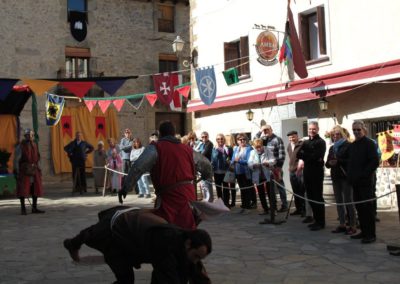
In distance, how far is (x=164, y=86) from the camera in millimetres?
14125

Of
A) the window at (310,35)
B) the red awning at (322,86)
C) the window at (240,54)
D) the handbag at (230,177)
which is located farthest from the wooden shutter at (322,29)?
the handbag at (230,177)

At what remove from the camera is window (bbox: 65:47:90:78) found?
23859 millimetres

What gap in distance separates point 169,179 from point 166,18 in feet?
76.3

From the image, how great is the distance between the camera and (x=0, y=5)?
2206 centimetres

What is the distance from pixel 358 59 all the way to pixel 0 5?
16936 mm

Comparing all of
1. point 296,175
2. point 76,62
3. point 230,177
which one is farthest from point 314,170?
point 76,62

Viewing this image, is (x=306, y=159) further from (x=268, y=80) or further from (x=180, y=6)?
(x=180, y=6)

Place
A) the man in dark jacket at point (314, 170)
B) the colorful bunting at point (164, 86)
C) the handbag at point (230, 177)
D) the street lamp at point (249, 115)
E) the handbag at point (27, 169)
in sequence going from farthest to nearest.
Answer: the street lamp at point (249, 115) → the colorful bunting at point (164, 86) → the handbag at point (230, 177) → the handbag at point (27, 169) → the man in dark jacket at point (314, 170)

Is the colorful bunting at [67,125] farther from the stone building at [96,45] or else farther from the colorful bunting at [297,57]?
the colorful bunting at [297,57]

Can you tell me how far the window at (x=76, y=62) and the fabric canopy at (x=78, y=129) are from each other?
5.68 ft

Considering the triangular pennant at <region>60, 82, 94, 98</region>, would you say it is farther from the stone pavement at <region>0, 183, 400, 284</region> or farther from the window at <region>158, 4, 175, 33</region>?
the window at <region>158, 4, 175, 33</region>

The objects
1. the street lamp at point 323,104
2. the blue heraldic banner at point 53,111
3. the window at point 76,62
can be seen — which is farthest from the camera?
A: the window at point 76,62

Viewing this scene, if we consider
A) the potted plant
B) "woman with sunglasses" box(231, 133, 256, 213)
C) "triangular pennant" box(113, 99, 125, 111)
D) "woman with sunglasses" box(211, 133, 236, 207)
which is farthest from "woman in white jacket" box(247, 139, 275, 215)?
"triangular pennant" box(113, 99, 125, 111)

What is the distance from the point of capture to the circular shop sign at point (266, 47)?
13.4 meters
